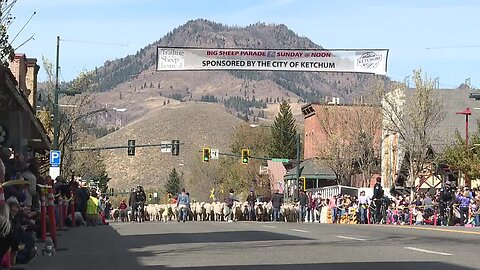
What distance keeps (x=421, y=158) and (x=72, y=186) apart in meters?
38.6

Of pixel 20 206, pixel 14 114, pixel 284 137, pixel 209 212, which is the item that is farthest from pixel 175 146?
pixel 284 137

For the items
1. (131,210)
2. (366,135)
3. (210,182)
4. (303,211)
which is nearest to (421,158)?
(366,135)

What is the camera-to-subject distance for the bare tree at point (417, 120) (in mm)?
67625

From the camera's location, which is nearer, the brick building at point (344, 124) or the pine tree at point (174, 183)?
the brick building at point (344, 124)

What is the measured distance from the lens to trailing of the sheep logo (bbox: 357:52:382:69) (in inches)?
1506

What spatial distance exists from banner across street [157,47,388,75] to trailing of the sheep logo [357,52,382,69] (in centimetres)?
5

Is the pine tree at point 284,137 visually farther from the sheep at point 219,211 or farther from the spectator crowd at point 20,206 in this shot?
the spectator crowd at point 20,206

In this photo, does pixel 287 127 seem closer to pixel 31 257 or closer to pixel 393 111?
pixel 393 111

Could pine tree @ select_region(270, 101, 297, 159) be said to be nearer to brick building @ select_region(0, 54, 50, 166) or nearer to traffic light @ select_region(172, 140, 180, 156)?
traffic light @ select_region(172, 140, 180, 156)

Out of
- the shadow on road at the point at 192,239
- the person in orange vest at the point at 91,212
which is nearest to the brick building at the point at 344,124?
the person in orange vest at the point at 91,212

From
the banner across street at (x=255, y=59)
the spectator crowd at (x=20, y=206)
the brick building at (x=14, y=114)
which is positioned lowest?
the spectator crowd at (x=20, y=206)

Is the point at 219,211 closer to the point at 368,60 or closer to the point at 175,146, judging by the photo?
the point at 175,146

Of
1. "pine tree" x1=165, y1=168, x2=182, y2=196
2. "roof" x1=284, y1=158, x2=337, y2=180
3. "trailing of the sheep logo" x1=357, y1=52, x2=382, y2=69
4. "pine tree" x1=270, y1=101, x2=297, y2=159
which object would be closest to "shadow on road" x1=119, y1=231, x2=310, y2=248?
"trailing of the sheep logo" x1=357, y1=52, x2=382, y2=69

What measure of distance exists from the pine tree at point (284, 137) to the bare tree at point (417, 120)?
53.3 metres
